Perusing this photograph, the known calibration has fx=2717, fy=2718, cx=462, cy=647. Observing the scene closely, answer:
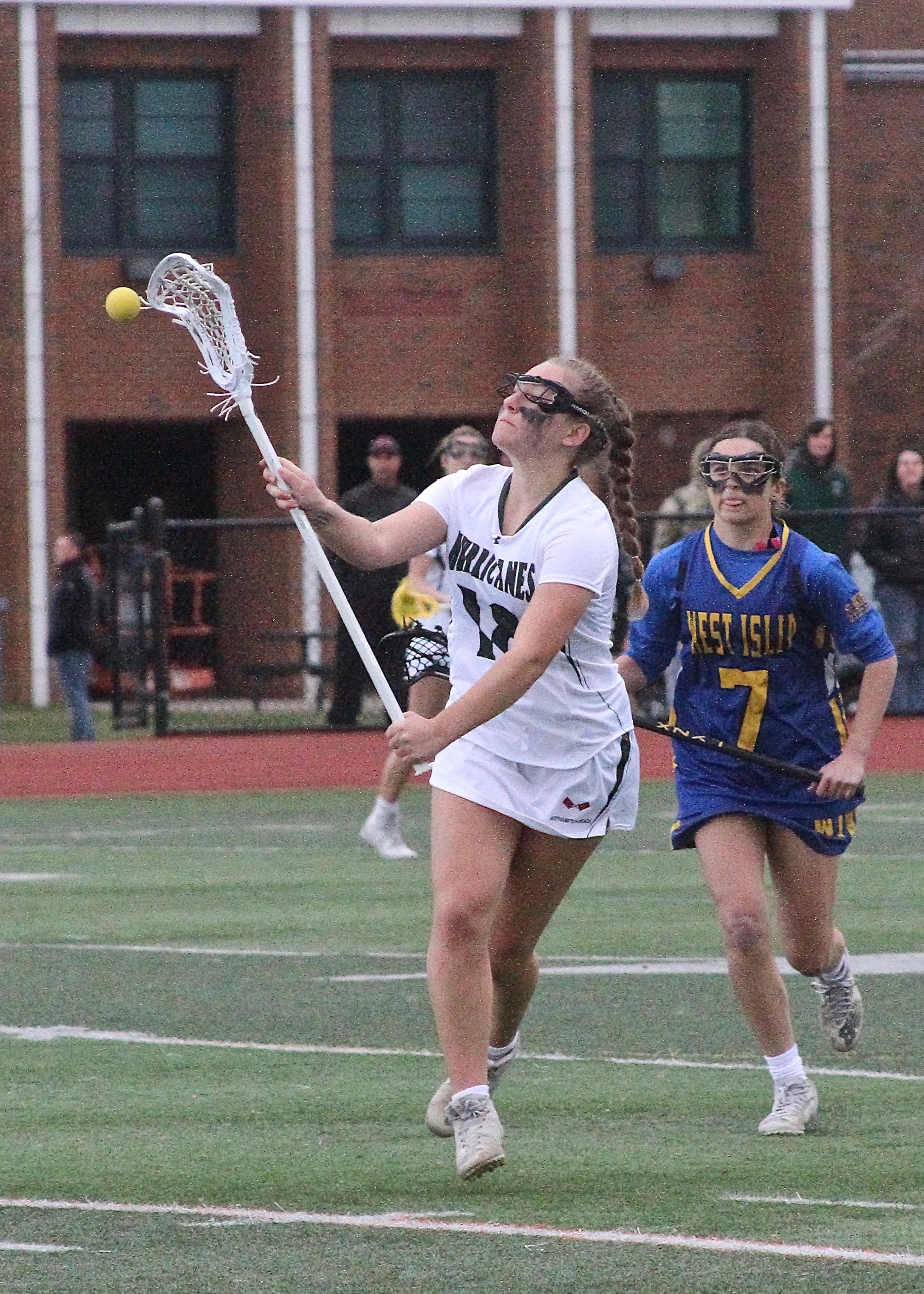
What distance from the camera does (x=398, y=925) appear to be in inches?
437

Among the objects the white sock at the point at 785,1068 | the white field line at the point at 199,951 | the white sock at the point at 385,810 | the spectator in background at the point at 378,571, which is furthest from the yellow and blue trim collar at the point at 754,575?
the spectator in background at the point at 378,571

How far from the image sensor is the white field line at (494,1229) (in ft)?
17.4

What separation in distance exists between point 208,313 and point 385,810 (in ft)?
23.8

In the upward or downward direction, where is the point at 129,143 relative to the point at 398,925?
upward

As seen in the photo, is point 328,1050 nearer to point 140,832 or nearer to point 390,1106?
point 390,1106

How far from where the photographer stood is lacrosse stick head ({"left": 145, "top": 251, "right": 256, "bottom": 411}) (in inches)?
248

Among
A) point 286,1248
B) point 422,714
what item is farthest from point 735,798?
point 422,714

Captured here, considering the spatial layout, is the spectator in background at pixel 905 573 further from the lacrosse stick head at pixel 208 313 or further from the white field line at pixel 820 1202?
the white field line at pixel 820 1202

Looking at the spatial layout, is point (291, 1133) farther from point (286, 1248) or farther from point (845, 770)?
point (845, 770)

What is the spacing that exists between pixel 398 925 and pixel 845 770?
447 cm

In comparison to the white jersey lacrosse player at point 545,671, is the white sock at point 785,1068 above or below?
below

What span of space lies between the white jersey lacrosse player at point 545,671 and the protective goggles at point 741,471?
2.69 ft

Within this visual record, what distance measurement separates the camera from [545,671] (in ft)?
20.0

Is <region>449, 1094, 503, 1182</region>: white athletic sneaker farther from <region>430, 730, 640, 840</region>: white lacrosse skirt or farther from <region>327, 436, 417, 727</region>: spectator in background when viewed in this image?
<region>327, 436, 417, 727</region>: spectator in background
